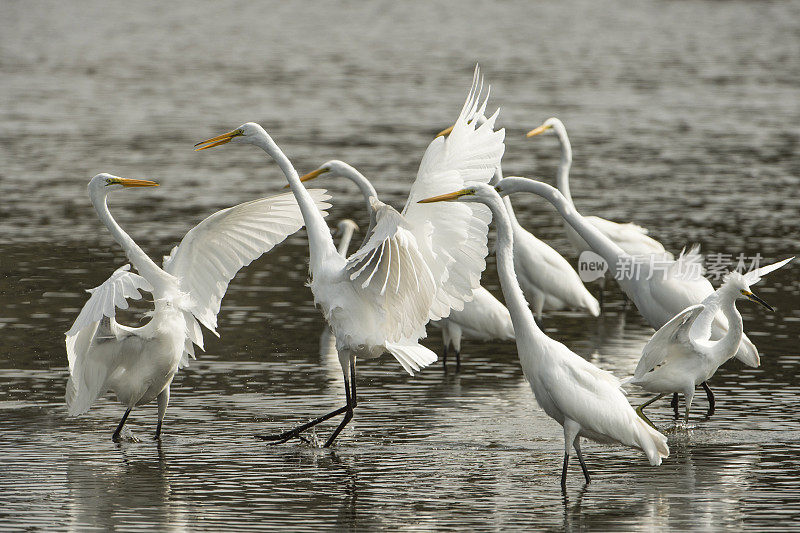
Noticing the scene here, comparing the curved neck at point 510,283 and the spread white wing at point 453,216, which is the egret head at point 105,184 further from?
the curved neck at point 510,283

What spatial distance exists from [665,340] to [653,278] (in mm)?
1828

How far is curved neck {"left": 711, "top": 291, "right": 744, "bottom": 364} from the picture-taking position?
10.4m

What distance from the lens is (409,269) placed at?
9.35 metres

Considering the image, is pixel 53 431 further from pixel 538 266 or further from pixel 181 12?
pixel 181 12

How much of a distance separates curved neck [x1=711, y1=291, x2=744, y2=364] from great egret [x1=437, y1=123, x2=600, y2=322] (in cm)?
418

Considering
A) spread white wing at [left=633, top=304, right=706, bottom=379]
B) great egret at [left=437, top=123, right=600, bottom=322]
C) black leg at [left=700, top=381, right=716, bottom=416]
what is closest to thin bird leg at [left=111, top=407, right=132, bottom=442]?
spread white wing at [left=633, top=304, right=706, bottom=379]

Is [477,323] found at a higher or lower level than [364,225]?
higher

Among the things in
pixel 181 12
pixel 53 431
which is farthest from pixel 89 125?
pixel 181 12

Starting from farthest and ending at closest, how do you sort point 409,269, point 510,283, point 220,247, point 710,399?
point 710,399 < point 220,247 < point 409,269 < point 510,283

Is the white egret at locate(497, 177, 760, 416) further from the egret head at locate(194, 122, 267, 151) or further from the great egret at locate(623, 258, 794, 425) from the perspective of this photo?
the egret head at locate(194, 122, 267, 151)

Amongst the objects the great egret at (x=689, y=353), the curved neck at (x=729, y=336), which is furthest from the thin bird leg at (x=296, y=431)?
the curved neck at (x=729, y=336)

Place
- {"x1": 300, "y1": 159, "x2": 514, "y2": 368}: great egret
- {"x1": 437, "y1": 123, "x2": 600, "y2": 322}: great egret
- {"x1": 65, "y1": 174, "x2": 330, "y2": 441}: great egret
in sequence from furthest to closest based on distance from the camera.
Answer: {"x1": 437, "y1": 123, "x2": 600, "y2": 322}: great egret < {"x1": 300, "y1": 159, "x2": 514, "y2": 368}: great egret < {"x1": 65, "y1": 174, "x2": 330, "y2": 441}: great egret

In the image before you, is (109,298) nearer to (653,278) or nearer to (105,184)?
(105,184)

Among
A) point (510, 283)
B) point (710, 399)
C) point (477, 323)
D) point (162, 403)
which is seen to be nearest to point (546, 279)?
point (477, 323)
